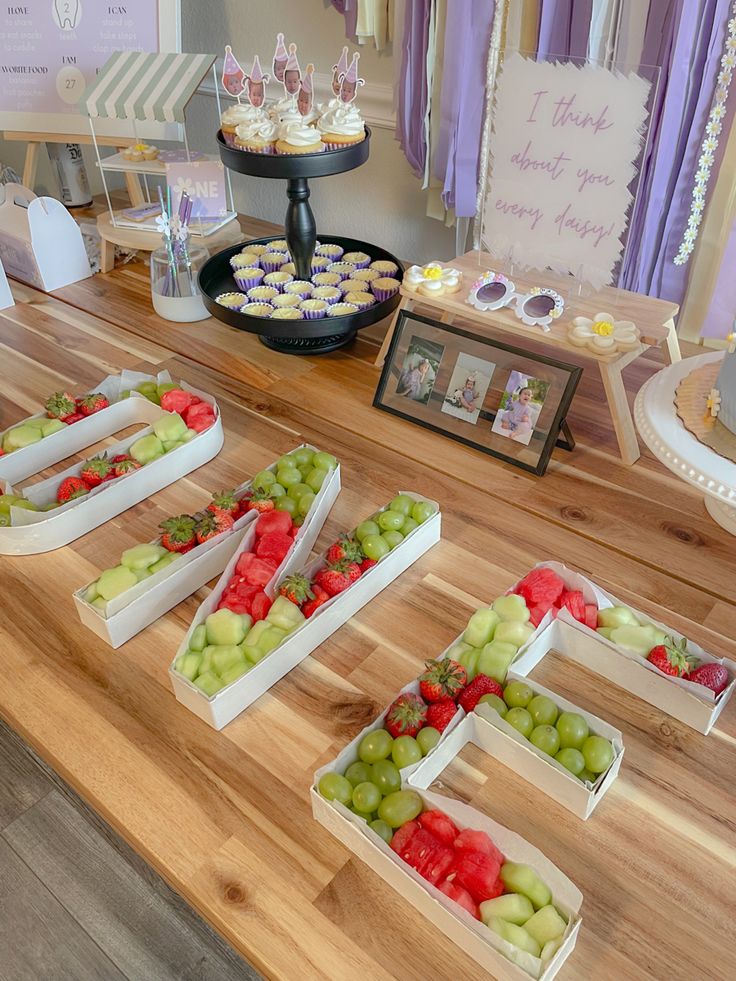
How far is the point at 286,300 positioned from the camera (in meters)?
1.74

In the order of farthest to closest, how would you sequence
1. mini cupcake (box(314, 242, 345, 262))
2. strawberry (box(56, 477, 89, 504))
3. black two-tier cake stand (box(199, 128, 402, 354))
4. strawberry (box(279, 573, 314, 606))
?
mini cupcake (box(314, 242, 345, 262)) → black two-tier cake stand (box(199, 128, 402, 354)) → strawberry (box(56, 477, 89, 504)) → strawberry (box(279, 573, 314, 606))

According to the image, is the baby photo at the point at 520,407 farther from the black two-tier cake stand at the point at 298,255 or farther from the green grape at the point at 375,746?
the green grape at the point at 375,746

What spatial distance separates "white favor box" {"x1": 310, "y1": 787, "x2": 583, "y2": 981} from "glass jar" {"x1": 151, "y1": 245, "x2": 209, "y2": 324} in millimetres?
1389

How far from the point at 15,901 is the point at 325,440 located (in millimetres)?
966

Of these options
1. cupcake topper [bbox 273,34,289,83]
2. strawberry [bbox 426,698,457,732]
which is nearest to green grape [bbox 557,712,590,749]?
strawberry [bbox 426,698,457,732]

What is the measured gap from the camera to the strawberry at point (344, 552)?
1.17 meters

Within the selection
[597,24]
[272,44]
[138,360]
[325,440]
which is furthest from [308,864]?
[272,44]

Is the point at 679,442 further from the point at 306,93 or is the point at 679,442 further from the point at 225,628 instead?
the point at 306,93

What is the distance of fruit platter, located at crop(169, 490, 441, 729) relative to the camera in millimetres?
1026

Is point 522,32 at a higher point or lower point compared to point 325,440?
higher

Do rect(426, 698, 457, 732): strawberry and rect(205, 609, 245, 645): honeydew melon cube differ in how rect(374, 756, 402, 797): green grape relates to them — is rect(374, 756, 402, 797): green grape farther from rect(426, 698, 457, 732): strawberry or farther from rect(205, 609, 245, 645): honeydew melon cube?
rect(205, 609, 245, 645): honeydew melon cube

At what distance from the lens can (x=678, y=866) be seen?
867 millimetres

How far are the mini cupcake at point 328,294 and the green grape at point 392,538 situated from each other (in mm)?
706

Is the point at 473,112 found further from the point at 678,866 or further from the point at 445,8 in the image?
the point at 678,866
